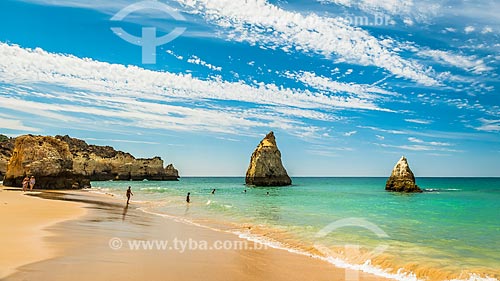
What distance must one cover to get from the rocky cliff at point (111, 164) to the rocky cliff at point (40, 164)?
199 ft

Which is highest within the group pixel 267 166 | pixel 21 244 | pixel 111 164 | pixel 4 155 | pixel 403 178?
pixel 4 155

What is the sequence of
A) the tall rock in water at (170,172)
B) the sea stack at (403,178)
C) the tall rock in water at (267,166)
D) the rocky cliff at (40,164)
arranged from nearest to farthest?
the rocky cliff at (40,164)
the sea stack at (403,178)
the tall rock in water at (267,166)
the tall rock in water at (170,172)

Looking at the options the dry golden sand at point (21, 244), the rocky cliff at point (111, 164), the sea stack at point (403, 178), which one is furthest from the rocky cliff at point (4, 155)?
the sea stack at point (403, 178)

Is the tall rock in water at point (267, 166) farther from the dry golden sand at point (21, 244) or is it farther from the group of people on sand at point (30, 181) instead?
the dry golden sand at point (21, 244)

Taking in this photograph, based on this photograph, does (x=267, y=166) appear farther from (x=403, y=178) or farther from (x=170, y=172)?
(x=170, y=172)

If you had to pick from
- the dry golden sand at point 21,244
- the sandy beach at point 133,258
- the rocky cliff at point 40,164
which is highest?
the rocky cliff at point 40,164

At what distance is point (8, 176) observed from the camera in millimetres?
47781

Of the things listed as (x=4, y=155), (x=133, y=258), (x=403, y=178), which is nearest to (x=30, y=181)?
(x=133, y=258)

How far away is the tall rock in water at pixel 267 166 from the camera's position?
82.8m

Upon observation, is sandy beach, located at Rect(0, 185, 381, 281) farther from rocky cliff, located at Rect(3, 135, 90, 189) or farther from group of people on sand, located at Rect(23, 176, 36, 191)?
rocky cliff, located at Rect(3, 135, 90, 189)

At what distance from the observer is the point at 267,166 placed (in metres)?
83.1

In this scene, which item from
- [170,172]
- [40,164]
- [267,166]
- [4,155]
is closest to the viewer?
[40,164]

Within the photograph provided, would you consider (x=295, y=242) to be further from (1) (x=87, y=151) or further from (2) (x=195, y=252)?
(1) (x=87, y=151)

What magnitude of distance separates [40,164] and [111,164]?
73.5 meters
